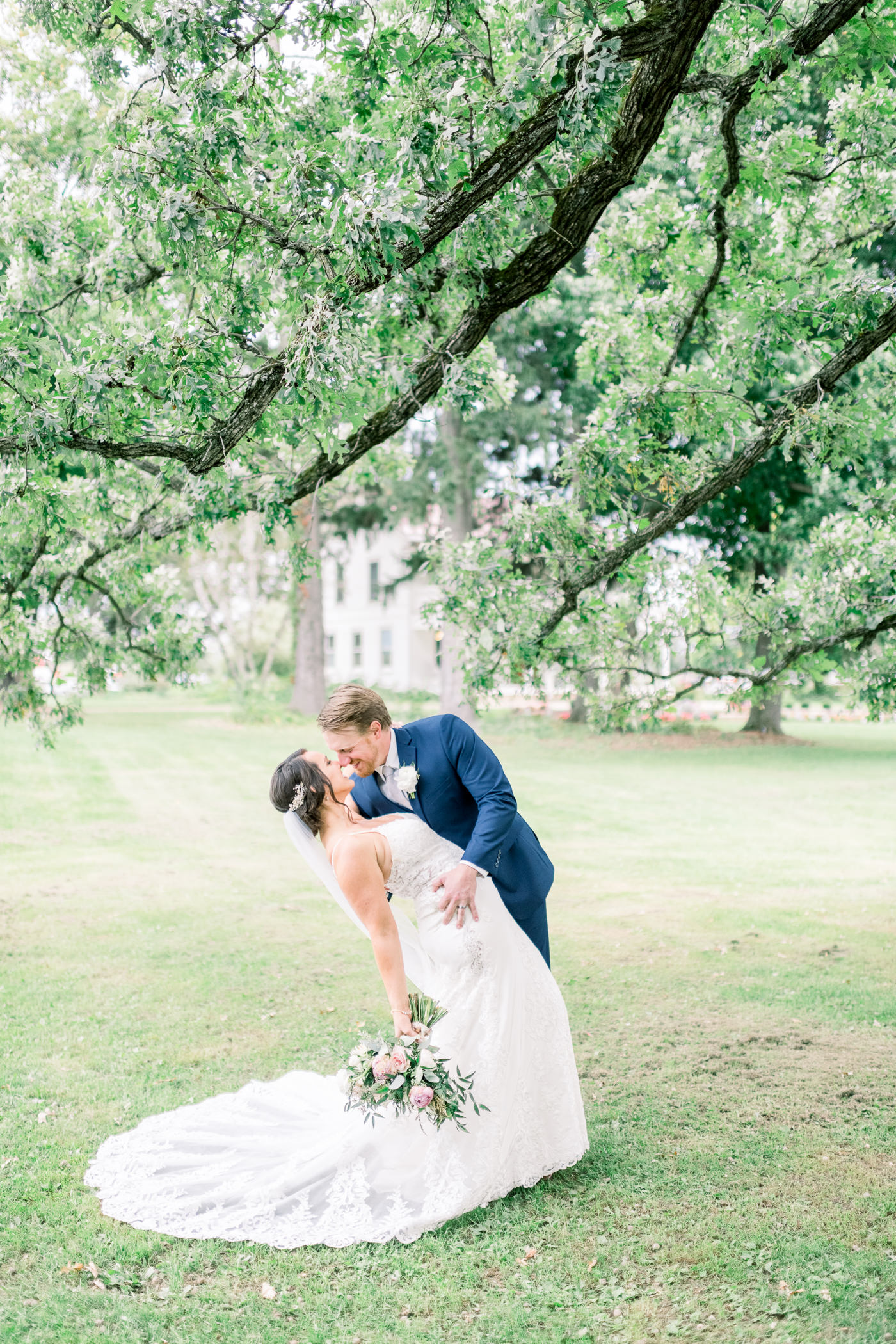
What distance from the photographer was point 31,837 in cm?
1346

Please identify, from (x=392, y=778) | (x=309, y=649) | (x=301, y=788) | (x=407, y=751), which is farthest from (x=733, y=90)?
(x=309, y=649)

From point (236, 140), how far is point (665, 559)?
13.7ft

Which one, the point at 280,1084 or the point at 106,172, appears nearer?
the point at 106,172

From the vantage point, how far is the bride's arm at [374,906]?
410 centimetres

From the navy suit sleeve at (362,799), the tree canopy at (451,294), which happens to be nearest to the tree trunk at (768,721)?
the tree canopy at (451,294)

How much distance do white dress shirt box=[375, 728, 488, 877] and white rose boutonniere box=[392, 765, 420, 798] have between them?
0.07 feet

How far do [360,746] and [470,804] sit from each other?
22.7 inches

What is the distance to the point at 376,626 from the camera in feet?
144

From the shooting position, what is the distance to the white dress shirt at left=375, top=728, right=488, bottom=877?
4.36m

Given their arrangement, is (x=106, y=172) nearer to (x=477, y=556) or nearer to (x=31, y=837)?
(x=477, y=556)

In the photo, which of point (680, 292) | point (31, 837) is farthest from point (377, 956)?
point (31, 837)

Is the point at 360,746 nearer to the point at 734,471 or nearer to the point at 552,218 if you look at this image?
the point at 552,218

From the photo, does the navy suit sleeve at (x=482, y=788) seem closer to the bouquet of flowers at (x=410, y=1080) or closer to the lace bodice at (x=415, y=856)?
the lace bodice at (x=415, y=856)

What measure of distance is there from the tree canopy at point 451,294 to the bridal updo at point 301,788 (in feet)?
4.97
